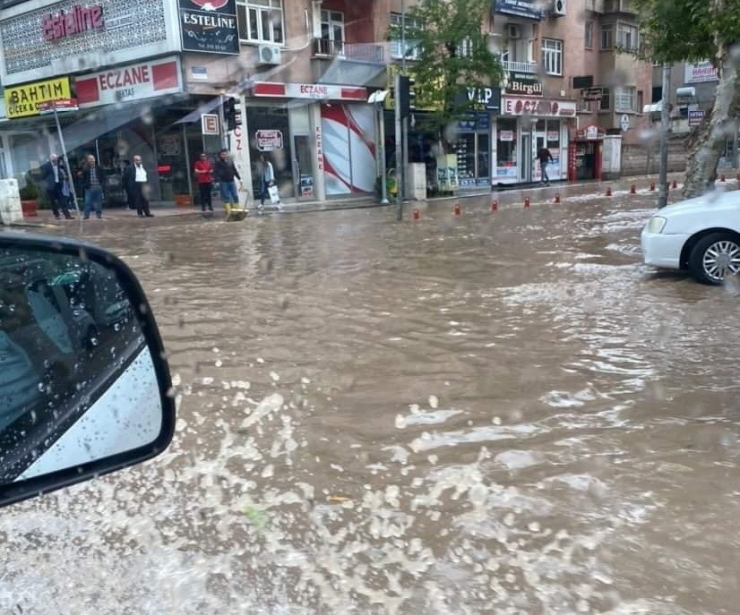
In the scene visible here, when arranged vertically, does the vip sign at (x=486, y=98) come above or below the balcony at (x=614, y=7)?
below

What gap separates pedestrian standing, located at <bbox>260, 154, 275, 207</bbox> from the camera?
76.7 feet

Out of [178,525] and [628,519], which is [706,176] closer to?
[628,519]

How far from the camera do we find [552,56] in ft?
114

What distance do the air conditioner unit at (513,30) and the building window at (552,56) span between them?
4.99ft

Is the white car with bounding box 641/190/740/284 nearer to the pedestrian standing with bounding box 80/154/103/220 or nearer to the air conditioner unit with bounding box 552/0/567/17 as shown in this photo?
the pedestrian standing with bounding box 80/154/103/220

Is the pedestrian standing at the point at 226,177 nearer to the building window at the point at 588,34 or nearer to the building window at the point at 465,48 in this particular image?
the building window at the point at 465,48

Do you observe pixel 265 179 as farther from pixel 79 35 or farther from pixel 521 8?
→ pixel 521 8

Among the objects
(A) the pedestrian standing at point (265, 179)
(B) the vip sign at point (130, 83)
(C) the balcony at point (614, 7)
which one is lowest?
(A) the pedestrian standing at point (265, 179)

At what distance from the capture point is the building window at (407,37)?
2534cm

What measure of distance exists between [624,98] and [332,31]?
63.0ft

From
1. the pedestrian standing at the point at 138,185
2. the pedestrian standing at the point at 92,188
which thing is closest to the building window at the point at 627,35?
the pedestrian standing at the point at 138,185

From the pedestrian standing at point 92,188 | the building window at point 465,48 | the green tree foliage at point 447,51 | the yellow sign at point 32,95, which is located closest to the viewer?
the pedestrian standing at point 92,188

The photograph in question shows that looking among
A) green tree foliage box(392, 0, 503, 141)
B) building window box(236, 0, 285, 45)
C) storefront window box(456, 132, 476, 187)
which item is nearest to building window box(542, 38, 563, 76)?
storefront window box(456, 132, 476, 187)

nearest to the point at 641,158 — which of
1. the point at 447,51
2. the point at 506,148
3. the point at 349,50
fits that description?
the point at 506,148
